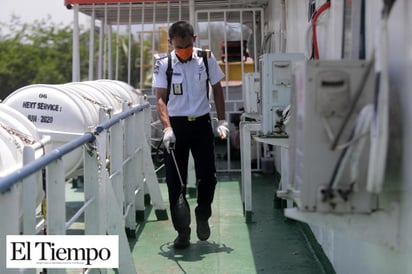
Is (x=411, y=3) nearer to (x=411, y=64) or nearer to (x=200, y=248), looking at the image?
(x=411, y=64)

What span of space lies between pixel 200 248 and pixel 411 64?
3.13 metres

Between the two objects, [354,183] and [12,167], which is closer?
[354,183]

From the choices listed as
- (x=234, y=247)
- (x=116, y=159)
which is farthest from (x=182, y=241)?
(x=116, y=159)

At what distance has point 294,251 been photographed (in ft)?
15.6

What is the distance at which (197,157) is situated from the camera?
4.88 metres

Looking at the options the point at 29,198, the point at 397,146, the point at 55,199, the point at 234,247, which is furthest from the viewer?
the point at 234,247

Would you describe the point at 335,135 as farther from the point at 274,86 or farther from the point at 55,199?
the point at 274,86

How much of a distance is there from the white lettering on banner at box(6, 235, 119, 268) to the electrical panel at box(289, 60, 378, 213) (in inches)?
49.8

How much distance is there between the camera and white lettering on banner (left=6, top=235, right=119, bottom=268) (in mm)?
2559

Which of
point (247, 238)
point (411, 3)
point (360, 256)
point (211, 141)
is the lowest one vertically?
point (247, 238)

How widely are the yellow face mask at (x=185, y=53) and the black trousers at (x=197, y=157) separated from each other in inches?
19.6

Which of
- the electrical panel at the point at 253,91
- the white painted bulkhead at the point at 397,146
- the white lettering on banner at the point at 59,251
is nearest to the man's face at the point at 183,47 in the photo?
the electrical panel at the point at 253,91

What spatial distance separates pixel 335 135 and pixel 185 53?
9.23ft

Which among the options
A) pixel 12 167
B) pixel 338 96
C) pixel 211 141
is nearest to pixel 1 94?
pixel 211 141
